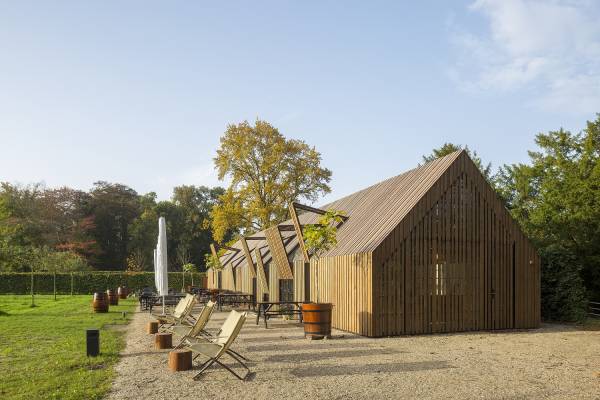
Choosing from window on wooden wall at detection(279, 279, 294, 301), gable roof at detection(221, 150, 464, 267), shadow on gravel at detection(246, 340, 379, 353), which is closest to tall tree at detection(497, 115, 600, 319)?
gable roof at detection(221, 150, 464, 267)

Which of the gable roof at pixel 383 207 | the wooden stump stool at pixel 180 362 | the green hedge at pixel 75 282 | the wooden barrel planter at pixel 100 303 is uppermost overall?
the gable roof at pixel 383 207

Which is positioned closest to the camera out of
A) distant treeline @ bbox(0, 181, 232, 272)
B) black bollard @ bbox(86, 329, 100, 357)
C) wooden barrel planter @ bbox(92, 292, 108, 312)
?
black bollard @ bbox(86, 329, 100, 357)

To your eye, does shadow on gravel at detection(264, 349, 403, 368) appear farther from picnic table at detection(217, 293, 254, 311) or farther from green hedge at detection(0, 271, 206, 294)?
green hedge at detection(0, 271, 206, 294)

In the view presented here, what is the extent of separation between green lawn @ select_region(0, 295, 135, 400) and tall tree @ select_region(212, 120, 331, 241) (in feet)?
72.2

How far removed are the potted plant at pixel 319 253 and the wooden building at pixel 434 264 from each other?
35cm

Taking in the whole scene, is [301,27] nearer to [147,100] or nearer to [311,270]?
[147,100]

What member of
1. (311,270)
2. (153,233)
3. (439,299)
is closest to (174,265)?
(153,233)

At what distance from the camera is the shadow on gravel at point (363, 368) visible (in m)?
8.29

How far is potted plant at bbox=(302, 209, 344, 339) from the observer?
12234mm

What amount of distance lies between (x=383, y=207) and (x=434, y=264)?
2.36m

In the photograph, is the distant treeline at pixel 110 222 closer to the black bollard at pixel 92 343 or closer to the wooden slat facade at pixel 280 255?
the wooden slat facade at pixel 280 255

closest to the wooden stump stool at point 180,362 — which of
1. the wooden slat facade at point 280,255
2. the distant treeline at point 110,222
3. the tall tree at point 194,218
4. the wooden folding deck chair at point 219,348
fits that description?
the wooden folding deck chair at point 219,348

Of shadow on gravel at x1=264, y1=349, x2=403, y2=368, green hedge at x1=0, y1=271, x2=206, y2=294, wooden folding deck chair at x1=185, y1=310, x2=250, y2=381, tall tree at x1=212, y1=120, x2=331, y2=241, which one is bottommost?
green hedge at x1=0, y1=271, x2=206, y2=294

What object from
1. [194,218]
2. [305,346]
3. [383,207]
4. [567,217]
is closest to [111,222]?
[194,218]
